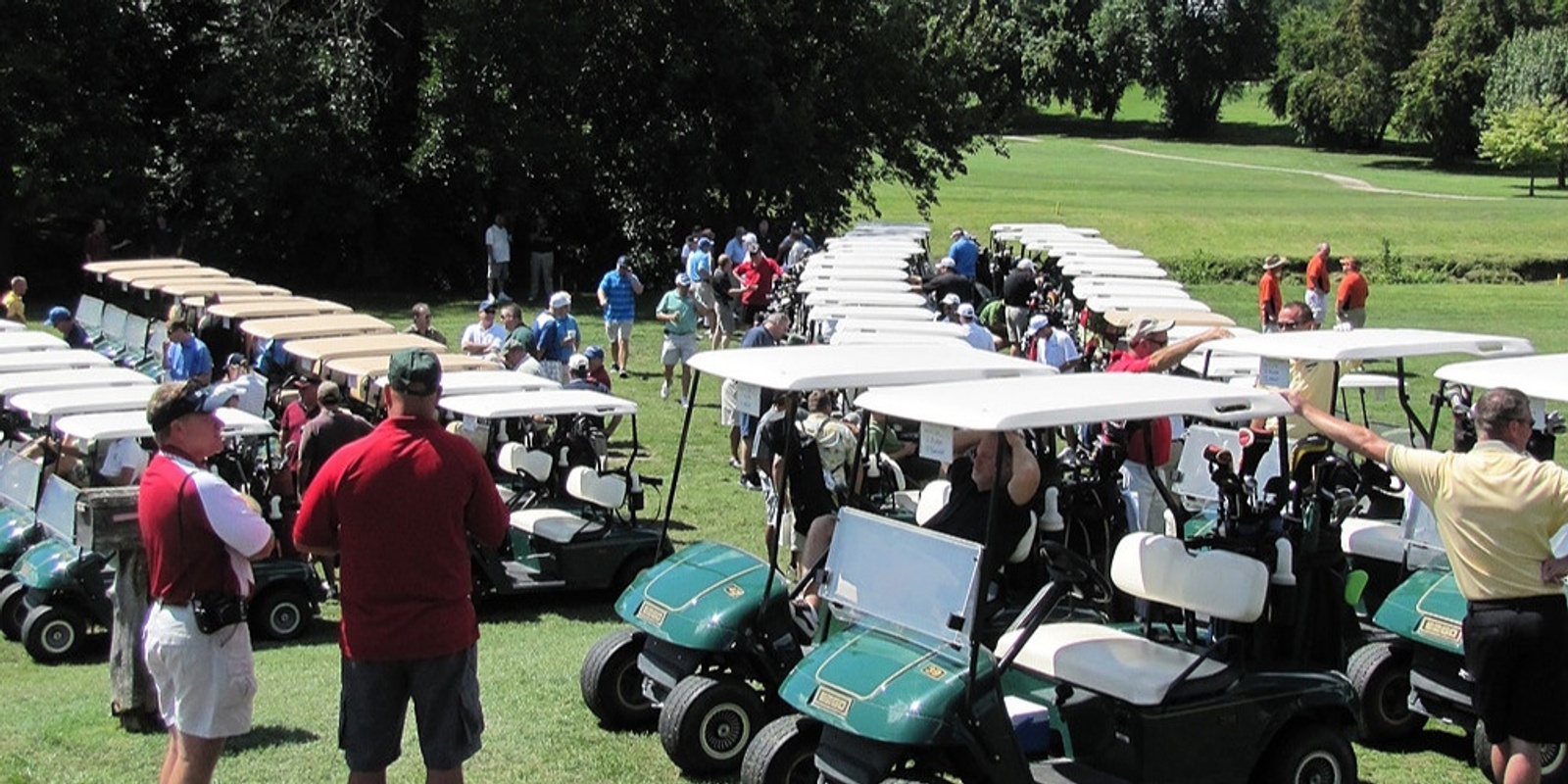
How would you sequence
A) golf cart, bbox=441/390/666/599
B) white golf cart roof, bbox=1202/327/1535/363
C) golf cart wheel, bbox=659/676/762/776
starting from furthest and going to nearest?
golf cart, bbox=441/390/666/599
white golf cart roof, bbox=1202/327/1535/363
golf cart wheel, bbox=659/676/762/776

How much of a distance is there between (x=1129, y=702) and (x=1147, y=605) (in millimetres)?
823

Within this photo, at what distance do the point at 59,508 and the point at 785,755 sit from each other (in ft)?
19.4

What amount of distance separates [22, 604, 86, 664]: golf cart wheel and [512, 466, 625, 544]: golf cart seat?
277cm

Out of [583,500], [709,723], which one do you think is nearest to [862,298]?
[583,500]

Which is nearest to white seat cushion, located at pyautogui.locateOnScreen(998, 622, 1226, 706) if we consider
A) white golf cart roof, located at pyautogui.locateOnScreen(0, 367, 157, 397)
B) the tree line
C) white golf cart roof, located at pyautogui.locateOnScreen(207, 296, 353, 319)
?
white golf cart roof, located at pyautogui.locateOnScreen(0, 367, 157, 397)

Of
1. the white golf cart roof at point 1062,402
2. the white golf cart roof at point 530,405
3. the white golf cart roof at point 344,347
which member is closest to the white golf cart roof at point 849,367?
the white golf cart roof at point 1062,402

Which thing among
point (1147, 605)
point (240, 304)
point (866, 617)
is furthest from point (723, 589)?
point (240, 304)

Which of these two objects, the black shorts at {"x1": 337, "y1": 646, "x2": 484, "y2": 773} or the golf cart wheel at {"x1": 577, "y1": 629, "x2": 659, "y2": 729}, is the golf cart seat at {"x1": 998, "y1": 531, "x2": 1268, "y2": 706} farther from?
the black shorts at {"x1": 337, "y1": 646, "x2": 484, "y2": 773}

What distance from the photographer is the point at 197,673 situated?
5.37 metres

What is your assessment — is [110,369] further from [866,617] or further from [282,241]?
[282,241]

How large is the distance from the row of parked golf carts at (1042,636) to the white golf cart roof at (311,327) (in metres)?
8.45

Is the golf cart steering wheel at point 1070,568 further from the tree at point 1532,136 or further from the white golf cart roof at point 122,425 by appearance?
the tree at point 1532,136

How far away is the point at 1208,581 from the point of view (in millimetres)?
6496

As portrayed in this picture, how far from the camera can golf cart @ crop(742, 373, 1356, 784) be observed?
5867 millimetres
